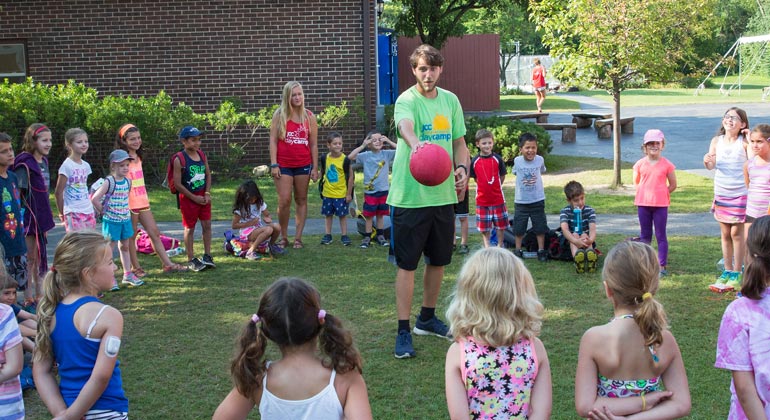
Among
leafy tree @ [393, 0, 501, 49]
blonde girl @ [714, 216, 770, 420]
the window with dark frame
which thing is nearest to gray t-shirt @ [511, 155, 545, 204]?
blonde girl @ [714, 216, 770, 420]

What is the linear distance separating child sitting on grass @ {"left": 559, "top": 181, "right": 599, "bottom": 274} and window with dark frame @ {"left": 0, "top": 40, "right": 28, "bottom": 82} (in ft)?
40.5

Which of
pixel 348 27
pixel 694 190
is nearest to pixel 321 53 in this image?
pixel 348 27

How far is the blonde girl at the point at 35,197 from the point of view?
22.5 feet

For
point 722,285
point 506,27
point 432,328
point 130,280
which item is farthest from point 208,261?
point 506,27

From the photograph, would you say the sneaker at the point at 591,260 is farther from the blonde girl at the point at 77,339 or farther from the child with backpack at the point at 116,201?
the blonde girl at the point at 77,339

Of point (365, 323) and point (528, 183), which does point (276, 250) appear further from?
point (528, 183)

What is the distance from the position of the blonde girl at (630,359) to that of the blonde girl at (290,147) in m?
6.59

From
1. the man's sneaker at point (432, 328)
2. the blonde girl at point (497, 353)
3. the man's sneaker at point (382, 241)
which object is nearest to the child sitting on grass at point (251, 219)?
the man's sneaker at point (382, 241)

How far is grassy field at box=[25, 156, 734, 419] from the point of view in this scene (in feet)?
17.1

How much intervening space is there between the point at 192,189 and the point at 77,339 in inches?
217

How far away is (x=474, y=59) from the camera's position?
104 feet

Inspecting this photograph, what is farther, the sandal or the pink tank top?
the pink tank top

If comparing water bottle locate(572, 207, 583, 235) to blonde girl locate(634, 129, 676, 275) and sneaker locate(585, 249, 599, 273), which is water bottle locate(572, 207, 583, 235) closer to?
sneaker locate(585, 249, 599, 273)

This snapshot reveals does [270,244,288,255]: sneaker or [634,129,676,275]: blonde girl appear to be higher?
[634,129,676,275]: blonde girl
